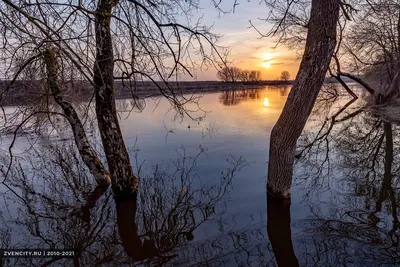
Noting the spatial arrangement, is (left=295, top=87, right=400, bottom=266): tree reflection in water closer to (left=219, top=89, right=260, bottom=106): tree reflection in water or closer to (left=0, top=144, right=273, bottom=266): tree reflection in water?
(left=0, top=144, right=273, bottom=266): tree reflection in water

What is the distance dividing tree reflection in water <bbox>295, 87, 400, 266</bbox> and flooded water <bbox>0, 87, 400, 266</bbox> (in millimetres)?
22

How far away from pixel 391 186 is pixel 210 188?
426cm

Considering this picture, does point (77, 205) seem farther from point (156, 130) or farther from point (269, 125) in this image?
point (269, 125)

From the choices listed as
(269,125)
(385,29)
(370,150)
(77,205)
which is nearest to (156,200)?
(77,205)

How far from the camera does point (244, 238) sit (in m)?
4.01

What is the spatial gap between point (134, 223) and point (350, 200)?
446cm

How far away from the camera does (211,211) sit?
4.98 m

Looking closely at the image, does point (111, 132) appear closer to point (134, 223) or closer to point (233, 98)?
point (134, 223)

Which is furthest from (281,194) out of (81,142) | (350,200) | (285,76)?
(285,76)

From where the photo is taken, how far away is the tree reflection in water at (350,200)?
3.49 meters

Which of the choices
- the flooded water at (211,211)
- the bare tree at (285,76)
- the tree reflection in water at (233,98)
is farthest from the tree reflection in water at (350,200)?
the bare tree at (285,76)

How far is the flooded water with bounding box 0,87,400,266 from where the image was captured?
11.9ft

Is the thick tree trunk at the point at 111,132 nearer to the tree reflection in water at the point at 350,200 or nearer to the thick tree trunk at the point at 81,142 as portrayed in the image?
the thick tree trunk at the point at 81,142

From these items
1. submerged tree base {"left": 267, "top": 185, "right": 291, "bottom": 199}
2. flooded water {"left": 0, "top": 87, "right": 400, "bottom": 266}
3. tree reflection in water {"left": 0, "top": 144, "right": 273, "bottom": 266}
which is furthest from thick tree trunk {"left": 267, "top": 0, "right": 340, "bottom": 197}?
tree reflection in water {"left": 0, "top": 144, "right": 273, "bottom": 266}
